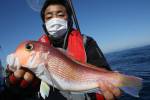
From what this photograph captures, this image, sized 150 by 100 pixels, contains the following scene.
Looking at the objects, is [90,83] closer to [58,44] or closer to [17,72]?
[17,72]

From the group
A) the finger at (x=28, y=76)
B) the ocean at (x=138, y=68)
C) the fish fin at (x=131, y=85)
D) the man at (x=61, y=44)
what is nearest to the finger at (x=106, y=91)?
the man at (x=61, y=44)

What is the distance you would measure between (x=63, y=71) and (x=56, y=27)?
1.65 meters

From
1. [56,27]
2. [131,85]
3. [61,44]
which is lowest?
[131,85]

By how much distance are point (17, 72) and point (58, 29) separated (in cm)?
169

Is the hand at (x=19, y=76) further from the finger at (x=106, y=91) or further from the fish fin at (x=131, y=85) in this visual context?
the fish fin at (x=131, y=85)

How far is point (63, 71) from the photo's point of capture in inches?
177

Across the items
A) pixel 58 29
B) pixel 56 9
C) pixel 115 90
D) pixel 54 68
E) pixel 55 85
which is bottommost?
pixel 115 90

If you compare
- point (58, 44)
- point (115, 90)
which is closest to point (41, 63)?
point (115, 90)

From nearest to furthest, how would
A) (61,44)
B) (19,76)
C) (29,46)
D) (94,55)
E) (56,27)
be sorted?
(29,46), (19,76), (56,27), (94,55), (61,44)

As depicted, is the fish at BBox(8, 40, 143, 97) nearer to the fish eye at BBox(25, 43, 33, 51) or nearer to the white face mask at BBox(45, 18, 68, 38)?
the fish eye at BBox(25, 43, 33, 51)

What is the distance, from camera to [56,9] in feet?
20.6

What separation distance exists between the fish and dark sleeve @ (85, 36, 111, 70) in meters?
1.25

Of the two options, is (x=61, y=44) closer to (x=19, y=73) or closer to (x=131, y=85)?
(x=19, y=73)

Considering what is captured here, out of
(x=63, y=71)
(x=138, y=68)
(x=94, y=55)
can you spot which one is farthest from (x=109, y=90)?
(x=138, y=68)
